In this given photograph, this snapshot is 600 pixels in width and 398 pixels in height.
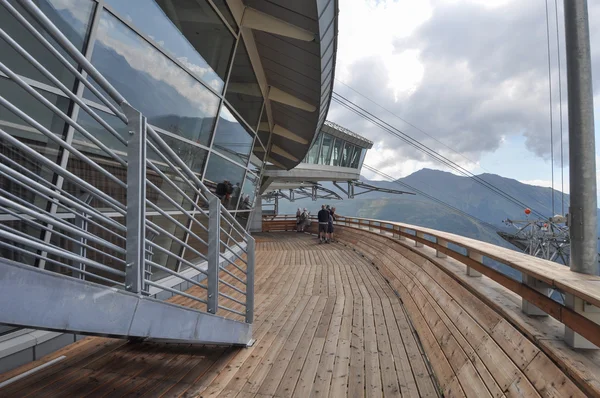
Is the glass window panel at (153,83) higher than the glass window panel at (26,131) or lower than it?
higher

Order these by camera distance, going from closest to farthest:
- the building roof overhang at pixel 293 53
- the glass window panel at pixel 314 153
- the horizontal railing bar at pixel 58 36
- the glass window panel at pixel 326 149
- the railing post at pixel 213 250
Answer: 1. the horizontal railing bar at pixel 58 36
2. the railing post at pixel 213 250
3. the building roof overhang at pixel 293 53
4. the glass window panel at pixel 314 153
5. the glass window panel at pixel 326 149

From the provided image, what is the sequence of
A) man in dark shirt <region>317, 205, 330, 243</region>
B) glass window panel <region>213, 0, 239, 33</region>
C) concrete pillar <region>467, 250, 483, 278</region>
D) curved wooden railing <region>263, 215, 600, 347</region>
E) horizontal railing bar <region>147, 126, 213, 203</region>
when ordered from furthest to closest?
man in dark shirt <region>317, 205, 330, 243</region>
glass window panel <region>213, 0, 239, 33</region>
concrete pillar <region>467, 250, 483, 278</region>
horizontal railing bar <region>147, 126, 213, 203</region>
curved wooden railing <region>263, 215, 600, 347</region>

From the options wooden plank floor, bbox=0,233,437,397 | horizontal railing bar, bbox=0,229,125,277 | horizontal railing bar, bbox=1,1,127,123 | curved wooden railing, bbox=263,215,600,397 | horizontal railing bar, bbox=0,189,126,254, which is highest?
horizontal railing bar, bbox=1,1,127,123

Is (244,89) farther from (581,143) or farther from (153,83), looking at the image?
(581,143)

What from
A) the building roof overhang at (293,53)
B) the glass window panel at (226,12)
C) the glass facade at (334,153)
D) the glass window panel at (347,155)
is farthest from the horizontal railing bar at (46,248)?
the glass window panel at (347,155)

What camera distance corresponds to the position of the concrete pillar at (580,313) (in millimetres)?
A: 2150

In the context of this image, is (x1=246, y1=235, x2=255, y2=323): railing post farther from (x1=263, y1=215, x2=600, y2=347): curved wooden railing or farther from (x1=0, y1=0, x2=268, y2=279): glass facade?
(x1=263, y1=215, x2=600, y2=347): curved wooden railing

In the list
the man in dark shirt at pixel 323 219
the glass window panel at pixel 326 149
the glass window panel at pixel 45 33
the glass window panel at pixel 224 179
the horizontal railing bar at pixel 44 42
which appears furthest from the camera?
the glass window panel at pixel 326 149

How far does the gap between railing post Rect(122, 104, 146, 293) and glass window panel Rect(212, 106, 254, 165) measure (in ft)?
16.5

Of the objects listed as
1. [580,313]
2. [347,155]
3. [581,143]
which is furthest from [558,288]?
[347,155]

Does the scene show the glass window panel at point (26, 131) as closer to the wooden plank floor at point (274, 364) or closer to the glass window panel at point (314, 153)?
the wooden plank floor at point (274, 364)

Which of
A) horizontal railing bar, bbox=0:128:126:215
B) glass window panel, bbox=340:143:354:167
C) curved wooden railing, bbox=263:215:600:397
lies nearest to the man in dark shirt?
curved wooden railing, bbox=263:215:600:397

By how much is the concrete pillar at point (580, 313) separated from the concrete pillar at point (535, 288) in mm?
379

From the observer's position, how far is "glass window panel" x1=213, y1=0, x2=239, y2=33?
20.4 feet
